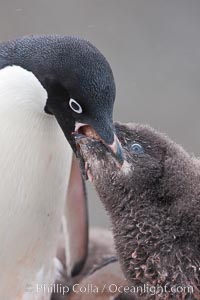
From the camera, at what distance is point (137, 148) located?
4.15 feet

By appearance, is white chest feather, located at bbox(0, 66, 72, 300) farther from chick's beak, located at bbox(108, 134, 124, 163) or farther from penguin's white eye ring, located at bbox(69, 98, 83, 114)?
chick's beak, located at bbox(108, 134, 124, 163)

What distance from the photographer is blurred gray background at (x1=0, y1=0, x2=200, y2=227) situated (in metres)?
3.29

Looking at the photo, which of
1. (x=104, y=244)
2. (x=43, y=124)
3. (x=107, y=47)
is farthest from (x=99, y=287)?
(x=107, y=47)

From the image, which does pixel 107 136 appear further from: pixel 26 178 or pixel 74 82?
pixel 26 178

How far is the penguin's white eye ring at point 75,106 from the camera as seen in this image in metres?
1.33

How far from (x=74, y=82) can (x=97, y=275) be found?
2.44 feet

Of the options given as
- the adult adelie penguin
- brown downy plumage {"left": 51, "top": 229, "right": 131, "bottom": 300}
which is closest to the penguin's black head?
the adult adelie penguin

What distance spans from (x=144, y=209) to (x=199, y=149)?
1.80 m

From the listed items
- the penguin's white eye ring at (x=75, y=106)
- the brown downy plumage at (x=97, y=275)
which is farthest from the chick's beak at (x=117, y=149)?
the brown downy plumage at (x=97, y=275)

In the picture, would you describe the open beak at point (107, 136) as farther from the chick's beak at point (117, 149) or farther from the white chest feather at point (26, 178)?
the white chest feather at point (26, 178)

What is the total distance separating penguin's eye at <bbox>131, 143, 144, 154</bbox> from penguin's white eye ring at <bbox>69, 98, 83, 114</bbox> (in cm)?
12

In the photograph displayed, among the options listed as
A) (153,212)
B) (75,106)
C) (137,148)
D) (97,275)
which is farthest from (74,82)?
(97,275)

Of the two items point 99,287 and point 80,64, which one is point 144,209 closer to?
point 80,64

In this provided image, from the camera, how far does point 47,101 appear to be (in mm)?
1420
